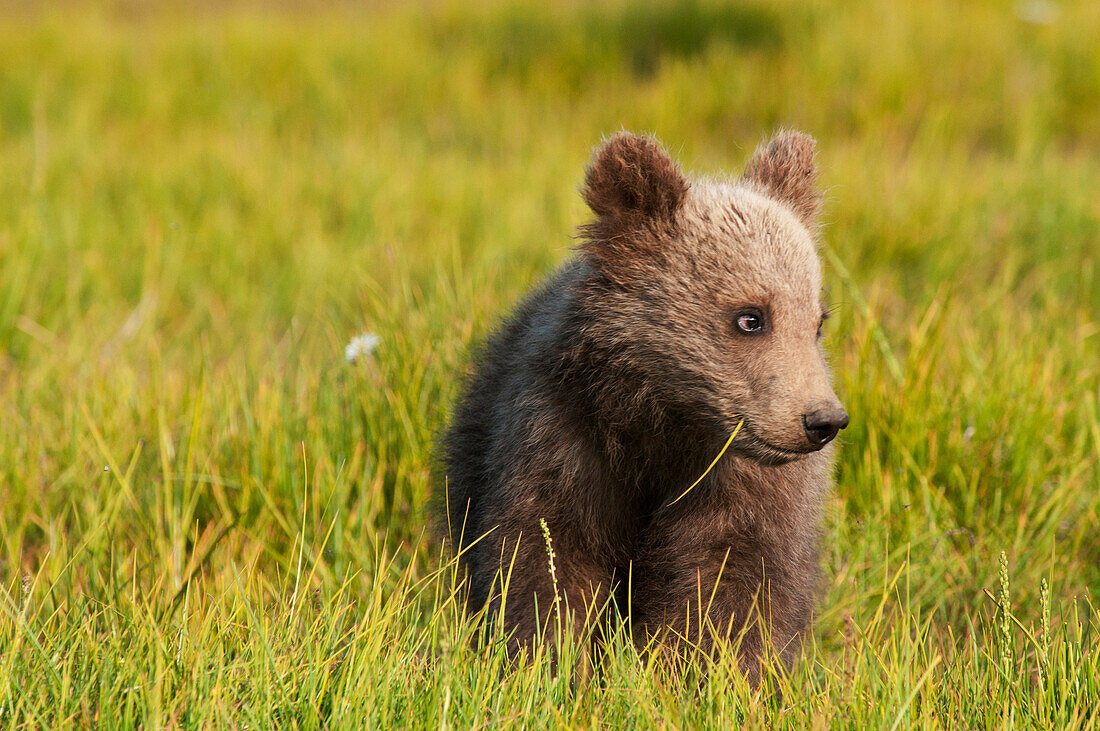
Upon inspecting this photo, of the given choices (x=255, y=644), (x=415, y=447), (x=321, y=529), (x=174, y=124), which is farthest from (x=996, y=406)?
(x=174, y=124)

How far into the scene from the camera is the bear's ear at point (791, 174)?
125 inches

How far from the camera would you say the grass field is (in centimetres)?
241

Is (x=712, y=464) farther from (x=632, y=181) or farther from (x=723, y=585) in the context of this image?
(x=632, y=181)

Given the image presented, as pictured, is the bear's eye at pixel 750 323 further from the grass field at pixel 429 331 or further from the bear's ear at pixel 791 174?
the grass field at pixel 429 331

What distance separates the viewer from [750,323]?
8.79 ft

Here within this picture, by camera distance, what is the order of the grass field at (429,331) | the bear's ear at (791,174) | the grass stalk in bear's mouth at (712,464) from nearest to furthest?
the grass field at (429,331)
the grass stalk in bear's mouth at (712,464)
the bear's ear at (791,174)

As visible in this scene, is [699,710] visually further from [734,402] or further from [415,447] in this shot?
[415,447]

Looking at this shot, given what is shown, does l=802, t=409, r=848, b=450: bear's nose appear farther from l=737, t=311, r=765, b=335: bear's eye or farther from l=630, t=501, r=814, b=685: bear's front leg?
l=630, t=501, r=814, b=685: bear's front leg

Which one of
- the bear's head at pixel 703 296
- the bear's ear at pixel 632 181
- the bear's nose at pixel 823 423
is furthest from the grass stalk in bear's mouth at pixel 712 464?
the bear's ear at pixel 632 181

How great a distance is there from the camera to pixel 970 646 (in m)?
2.95

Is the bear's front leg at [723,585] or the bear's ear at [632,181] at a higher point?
the bear's ear at [632,181]

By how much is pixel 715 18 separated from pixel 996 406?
23.0 feet

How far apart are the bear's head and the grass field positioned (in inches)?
25.4

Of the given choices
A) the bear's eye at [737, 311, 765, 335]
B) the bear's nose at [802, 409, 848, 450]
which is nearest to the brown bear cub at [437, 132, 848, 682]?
the bear's eye at [737, 311, 765, 335]
